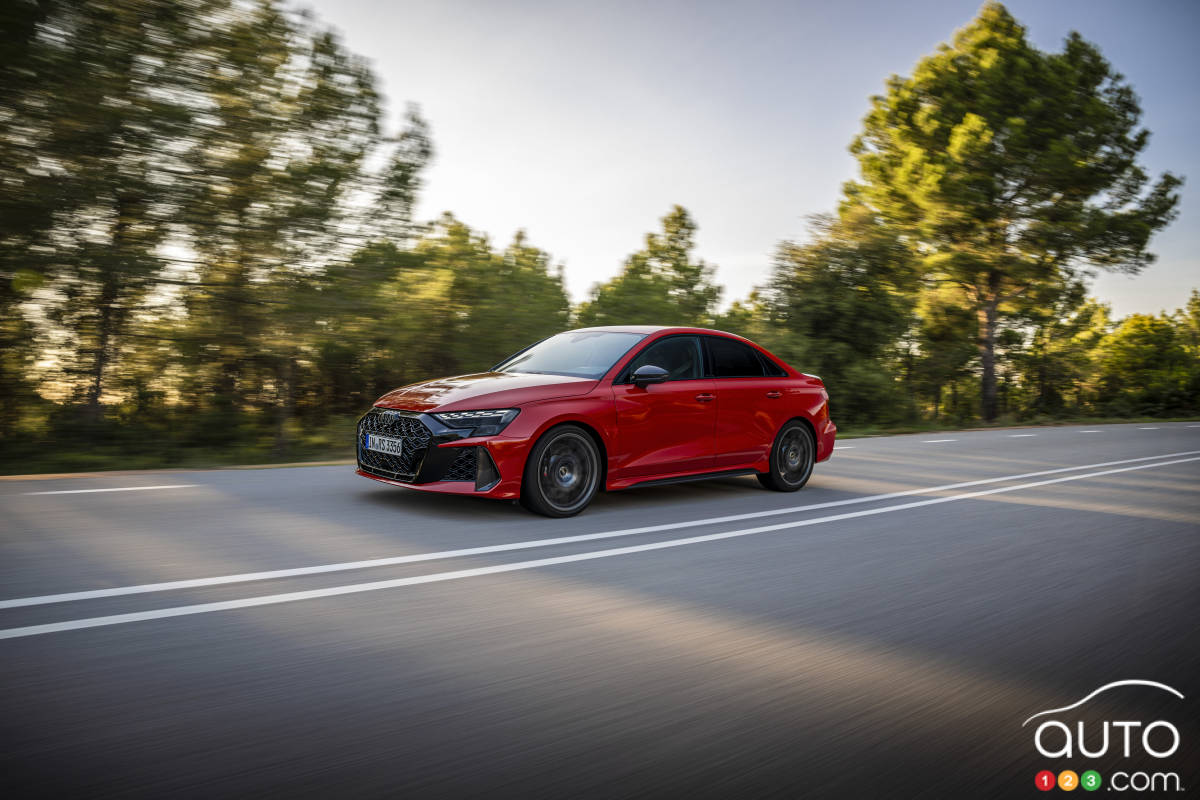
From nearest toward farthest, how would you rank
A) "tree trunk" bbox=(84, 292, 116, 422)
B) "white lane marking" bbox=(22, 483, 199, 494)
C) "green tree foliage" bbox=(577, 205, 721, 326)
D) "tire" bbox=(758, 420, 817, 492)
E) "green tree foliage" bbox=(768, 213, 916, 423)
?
"white lane marking" bbox=(22, 483, 199, 494), "tire" bbox=(758, 420, 817, 492), "tree trunk" bbox=(84, 292, 116, 422), "green tree foliage" bbox=(577, 205, 721, 326), "green tree foliage" bbox=(768, 213, 916, 423)

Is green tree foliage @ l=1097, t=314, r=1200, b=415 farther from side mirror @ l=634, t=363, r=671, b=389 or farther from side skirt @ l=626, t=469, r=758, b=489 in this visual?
side mirror @ l=634, t=363, r=671, b=389

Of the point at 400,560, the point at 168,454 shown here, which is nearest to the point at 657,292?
the point at 168,454

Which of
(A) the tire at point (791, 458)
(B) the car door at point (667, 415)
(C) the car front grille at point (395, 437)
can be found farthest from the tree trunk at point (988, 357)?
(C) the car front grille at point (395, 437)

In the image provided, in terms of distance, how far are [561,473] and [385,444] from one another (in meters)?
1.42

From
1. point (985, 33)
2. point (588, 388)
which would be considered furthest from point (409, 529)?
point (985, 33)

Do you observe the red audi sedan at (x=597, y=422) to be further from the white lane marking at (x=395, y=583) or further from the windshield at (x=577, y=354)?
the white lane marking at (x=395, y=583)

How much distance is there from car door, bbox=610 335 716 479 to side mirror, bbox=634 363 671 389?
48 millimetres

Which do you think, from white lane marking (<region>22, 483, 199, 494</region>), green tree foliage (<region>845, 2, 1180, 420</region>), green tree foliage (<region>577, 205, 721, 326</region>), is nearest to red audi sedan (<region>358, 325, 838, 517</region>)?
white lane marking (<region>22, 483, 199, 494</region>)

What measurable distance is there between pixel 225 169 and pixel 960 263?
2515 centimetres

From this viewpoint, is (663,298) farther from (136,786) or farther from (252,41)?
(136,786)

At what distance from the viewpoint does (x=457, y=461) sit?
6598mm

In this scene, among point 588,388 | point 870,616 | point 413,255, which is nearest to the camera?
point 870,616

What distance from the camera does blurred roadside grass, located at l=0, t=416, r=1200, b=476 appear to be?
10.3 meters

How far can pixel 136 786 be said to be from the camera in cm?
259
